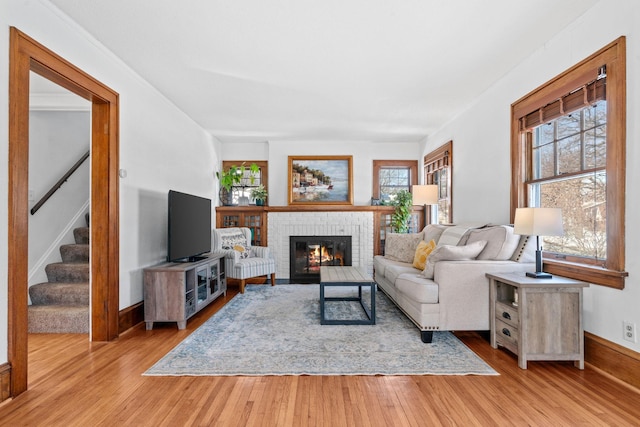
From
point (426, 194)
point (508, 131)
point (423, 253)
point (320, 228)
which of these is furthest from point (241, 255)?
point (508, 131)

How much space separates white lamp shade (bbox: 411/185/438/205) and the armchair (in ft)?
8.32

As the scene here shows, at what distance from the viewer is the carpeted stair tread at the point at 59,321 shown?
124 inches

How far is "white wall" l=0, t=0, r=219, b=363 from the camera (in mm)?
1978

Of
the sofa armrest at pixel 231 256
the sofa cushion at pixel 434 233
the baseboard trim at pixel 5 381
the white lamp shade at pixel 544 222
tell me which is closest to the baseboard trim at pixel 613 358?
the white lamp shade at pixel 544 222

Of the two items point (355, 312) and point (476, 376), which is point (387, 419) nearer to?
point (476, 376)

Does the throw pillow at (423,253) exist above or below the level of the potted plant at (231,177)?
below

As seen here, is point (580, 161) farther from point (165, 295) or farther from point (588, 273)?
point (165, 295)

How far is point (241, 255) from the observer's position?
17.3ft

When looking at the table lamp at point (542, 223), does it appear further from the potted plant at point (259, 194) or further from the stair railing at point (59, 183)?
the stair railing at point (59, 183)

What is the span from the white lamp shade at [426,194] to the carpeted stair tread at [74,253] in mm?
4460

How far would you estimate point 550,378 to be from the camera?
2234 millimetres

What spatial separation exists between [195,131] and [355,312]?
3.49 meters

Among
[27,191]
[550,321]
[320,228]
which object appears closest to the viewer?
[27,191]

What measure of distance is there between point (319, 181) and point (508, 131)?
329cm
